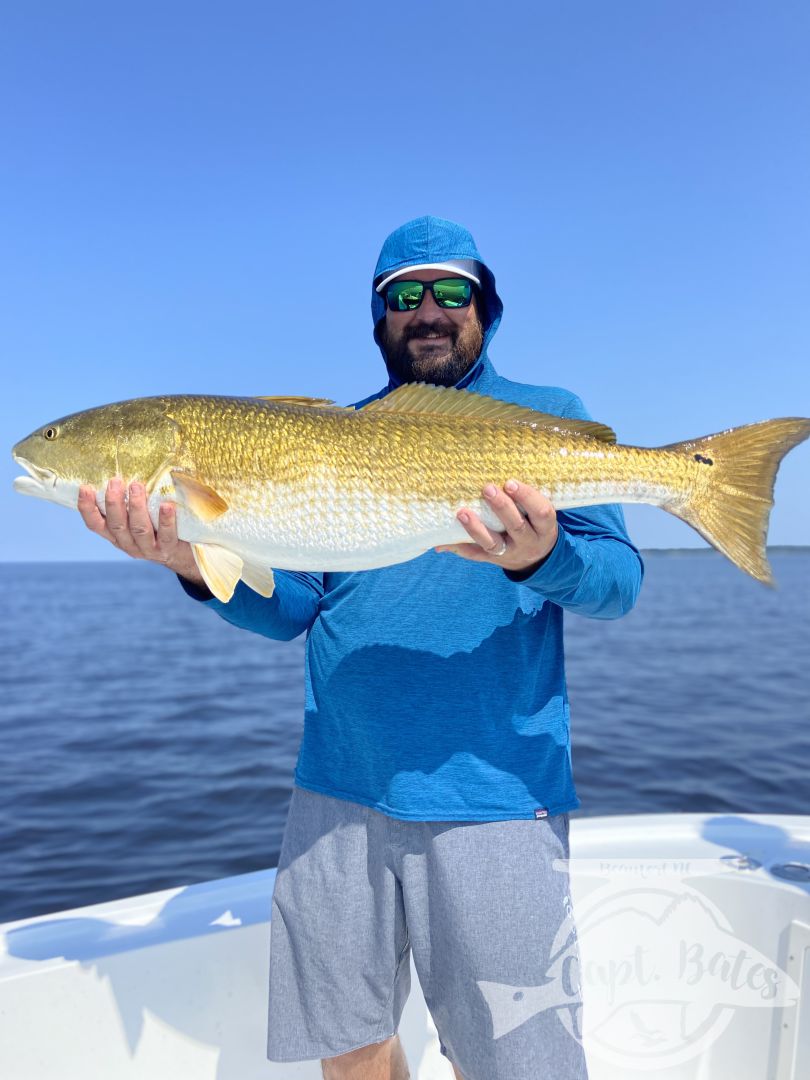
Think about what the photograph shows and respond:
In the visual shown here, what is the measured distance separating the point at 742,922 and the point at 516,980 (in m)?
2.18

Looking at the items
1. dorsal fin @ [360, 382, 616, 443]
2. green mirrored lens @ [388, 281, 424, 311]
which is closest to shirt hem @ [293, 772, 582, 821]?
dorsal fin @ [360, 382, 616, 443]

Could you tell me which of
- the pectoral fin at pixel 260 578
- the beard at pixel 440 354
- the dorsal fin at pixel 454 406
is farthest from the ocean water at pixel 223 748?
the dorsal fin at pixel 454 406

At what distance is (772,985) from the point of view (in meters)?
4.01

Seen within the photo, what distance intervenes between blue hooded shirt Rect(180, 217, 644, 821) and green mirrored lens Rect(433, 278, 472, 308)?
1.06m

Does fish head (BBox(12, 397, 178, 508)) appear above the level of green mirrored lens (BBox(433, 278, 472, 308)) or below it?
below

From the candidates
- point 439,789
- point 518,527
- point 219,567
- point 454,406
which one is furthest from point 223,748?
point 518,527

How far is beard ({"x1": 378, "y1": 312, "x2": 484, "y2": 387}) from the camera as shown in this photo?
11.3ft

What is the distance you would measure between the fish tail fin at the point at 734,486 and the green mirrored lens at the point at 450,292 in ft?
3.71

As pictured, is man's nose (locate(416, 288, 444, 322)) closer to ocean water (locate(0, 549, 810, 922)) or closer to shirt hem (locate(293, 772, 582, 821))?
shirt hem (locate(293, 772, 582, 821))

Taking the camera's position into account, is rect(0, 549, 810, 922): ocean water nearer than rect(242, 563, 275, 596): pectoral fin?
No

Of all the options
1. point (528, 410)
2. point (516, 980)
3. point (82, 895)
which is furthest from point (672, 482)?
point (82, 895)

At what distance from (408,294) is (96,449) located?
57.1 inches

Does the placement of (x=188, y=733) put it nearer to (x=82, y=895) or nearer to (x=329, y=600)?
(x=82, y=895)

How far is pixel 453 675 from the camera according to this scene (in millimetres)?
2867
